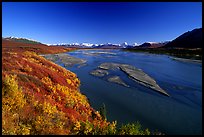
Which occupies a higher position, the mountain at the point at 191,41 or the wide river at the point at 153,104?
the mountain at the point at 191,41

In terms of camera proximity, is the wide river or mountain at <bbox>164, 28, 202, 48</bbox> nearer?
the wide river

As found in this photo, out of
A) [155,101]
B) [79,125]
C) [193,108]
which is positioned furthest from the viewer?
[155,101]

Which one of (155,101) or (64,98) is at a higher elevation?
(64,98)

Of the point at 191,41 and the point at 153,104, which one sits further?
the point at 191,41

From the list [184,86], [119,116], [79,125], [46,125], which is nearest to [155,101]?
[119,116]

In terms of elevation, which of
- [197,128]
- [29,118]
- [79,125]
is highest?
[29,118]

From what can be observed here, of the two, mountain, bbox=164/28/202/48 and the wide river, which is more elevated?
mountain, bbox=164/28/202/48

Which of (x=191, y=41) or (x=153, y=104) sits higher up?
(x=191, y=41)

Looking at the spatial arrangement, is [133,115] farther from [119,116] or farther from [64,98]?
[64,98]

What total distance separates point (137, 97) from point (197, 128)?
6.97 meters

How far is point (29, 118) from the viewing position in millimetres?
9578

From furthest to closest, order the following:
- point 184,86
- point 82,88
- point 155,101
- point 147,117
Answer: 1. point 184,86
2. point 82,88
3. point 155,101
4. point 147,117

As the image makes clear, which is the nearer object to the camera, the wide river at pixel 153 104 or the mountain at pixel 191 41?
the wide river at pixel 153 104

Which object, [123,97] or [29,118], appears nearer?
[29,118]
